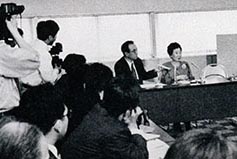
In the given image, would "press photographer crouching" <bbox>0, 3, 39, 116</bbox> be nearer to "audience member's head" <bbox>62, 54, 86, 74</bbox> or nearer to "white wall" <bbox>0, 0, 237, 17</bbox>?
"audience member's head" <bbox>62, 54, 86, 74</bbox>

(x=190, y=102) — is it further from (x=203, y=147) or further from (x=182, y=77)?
(x=203, y=147)

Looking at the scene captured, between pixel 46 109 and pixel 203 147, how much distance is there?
87cm

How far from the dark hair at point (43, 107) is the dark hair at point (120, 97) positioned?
447 millimetres

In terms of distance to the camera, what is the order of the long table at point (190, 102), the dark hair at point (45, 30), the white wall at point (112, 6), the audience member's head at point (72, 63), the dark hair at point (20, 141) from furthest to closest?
the white wall at point (112, 6), the long table at point (190, 102), the dark hair at point (45, 30), the audience member's head at point (72, 63), the dark hair at point (20, 141)

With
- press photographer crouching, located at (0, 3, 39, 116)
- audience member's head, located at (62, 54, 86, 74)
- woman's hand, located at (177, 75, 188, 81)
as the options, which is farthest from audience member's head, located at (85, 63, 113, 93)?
woman's hand, located at (177, 75, 188, 81)

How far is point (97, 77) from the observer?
2572mm

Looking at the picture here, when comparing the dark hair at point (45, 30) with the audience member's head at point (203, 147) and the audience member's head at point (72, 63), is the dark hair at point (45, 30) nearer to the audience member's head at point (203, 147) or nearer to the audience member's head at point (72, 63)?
the audience member's head at point (72, 63)

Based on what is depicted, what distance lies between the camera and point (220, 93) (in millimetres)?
5355

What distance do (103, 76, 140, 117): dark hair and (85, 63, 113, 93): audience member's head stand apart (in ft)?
0.67

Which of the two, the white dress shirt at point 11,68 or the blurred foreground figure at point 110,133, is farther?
the white dress shirt at point 11,68

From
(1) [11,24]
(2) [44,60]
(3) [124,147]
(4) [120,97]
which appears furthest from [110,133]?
(2) [44,60]

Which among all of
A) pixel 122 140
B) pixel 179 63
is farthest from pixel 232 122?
pixel 122 140

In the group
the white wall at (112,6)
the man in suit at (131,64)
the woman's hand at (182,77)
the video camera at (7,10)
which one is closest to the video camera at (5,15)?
the video camera at (7,10)

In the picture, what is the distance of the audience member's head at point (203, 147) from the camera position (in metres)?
1.08
